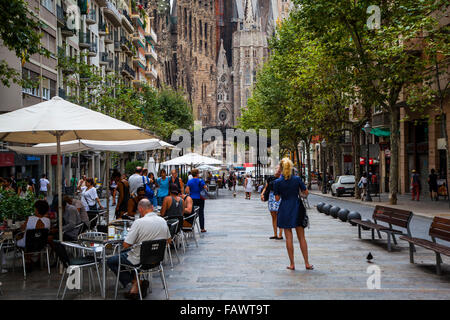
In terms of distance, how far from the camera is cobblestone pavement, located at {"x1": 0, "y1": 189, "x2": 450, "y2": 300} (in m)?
7.63

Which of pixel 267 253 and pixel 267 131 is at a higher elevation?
pixel 267 131

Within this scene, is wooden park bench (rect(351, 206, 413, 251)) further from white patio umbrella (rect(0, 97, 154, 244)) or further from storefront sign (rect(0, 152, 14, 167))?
storefront sign (rect(0, 152, 14, 167))

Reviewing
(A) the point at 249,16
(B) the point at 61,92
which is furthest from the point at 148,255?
(A) the point at 249,16

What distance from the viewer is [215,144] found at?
120 metres

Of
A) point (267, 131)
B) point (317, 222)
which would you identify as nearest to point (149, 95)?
point (267, 131)

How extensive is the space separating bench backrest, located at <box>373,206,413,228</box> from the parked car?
23.4 m

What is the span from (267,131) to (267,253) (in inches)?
1573

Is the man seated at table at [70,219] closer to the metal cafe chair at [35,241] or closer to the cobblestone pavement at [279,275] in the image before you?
the metal cafe chair at [35,241]

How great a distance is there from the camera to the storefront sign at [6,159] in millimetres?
29391

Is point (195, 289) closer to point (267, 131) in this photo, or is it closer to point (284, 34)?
point (284, 34)

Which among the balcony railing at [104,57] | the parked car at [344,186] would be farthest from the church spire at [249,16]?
the parked car at [344,186]

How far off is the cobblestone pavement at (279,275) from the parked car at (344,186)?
22.9 m

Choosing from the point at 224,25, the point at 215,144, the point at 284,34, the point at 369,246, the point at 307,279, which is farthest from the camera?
the point at 224,25

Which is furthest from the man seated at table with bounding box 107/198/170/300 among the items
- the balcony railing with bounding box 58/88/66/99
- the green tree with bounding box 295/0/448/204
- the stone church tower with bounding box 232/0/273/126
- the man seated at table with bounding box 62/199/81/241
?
the stone church tower with bounding box 232/0/273/126
